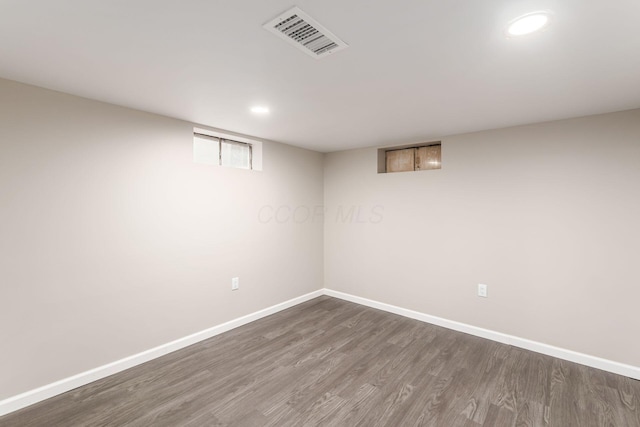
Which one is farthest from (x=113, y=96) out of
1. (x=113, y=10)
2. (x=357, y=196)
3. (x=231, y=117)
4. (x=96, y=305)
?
(x=357, y=196)

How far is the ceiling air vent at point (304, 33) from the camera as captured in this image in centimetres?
129

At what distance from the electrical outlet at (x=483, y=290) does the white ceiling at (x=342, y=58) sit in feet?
5.73

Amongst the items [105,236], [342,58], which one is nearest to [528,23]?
[342,58]

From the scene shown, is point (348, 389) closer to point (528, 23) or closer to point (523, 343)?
point (523, 343)

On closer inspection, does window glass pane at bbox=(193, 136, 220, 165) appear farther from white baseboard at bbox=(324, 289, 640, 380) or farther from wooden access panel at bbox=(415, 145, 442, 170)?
white baseboard at bbox=(324, 289, 640, 380)

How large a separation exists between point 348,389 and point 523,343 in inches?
76.0

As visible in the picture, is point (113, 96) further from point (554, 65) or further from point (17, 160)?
point (554, 65)

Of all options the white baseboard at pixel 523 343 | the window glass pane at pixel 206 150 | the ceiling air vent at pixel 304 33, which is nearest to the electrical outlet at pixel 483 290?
the white baseboard at pixel 523 343

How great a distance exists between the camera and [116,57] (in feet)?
5.37

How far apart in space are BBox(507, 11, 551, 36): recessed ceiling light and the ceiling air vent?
779 millimetres

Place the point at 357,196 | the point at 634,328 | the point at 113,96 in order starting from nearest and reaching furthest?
the point at 113,96 → the point at 634,328 → the point at 357,196

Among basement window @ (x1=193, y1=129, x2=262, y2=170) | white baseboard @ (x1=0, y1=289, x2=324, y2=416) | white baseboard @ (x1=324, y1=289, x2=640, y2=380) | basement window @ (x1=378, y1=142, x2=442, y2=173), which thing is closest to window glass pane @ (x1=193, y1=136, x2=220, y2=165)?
basement window @ (x1=193, y1=129, x2=262, y2=170)

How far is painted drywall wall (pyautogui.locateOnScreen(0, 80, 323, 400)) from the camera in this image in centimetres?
200

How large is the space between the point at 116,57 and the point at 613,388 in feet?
13.7
